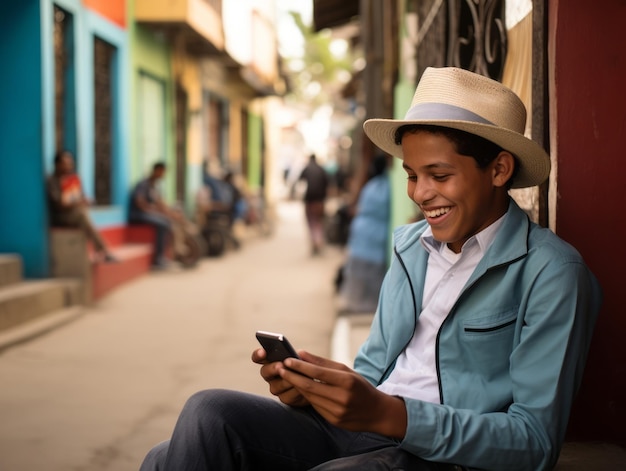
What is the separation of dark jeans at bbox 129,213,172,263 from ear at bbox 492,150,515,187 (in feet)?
37.3

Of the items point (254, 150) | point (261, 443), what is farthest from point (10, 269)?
point (254, 150)

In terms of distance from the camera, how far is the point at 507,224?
2.47 metres

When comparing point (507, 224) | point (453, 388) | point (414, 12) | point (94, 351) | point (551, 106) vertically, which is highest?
point (414, 12)

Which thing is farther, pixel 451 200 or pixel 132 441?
pixel 132 441

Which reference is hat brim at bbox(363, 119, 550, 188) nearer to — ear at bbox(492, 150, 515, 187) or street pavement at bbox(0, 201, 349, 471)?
ear at bbox(492, 150, 515, 187)

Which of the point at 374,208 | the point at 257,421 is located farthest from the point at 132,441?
the point at 374,208

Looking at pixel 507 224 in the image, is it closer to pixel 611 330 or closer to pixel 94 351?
pixel 611 330

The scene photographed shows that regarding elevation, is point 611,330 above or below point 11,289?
above

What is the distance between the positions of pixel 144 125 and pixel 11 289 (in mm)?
6721

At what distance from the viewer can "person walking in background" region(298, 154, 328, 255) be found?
17.0 meters

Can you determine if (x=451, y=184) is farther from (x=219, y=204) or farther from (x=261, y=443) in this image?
(x=219, y=204)

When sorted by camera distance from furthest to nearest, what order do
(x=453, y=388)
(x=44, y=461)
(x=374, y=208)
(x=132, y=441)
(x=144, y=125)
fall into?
(x=144, y=125)
(x=374, y=208)
(x=132, y=441)
(x=44, y=461)
(x=453, y=388)

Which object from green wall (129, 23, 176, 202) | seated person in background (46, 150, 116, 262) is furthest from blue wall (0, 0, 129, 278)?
green wall (129, 23, 176, 202)

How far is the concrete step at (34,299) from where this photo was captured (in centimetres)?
796
